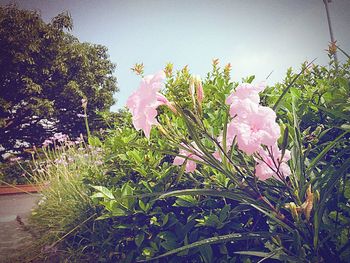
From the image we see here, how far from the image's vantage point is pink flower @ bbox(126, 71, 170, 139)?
0.68m

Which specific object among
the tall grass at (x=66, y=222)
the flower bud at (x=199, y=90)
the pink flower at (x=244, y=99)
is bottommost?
the tall grass at (x=66, y=222)

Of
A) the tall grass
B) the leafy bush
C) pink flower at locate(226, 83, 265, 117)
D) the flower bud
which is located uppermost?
the flower bud

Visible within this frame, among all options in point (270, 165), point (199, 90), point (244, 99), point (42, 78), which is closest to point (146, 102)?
point (199, 90)

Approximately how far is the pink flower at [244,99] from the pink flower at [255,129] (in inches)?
0.6

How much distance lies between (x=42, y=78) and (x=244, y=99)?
47.3 feet

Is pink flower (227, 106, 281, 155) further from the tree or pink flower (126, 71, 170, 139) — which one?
the tree

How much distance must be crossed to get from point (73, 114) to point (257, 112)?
14790mm

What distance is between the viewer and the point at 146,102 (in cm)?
69

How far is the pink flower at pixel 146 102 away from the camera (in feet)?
2.23

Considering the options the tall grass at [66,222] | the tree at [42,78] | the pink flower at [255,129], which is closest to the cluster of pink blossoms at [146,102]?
the pink flower at [255,129]

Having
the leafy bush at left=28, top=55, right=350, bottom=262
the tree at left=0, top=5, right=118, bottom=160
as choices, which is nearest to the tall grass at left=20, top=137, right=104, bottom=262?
the leafy bush at left=28, top=55, right=350, bottom=262

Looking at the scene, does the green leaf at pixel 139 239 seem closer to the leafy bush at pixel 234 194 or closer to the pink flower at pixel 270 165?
the leafy bush at pixel 234 194

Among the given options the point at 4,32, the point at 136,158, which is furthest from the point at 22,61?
the point at 136,158

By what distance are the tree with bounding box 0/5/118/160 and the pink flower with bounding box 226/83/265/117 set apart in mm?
10260
